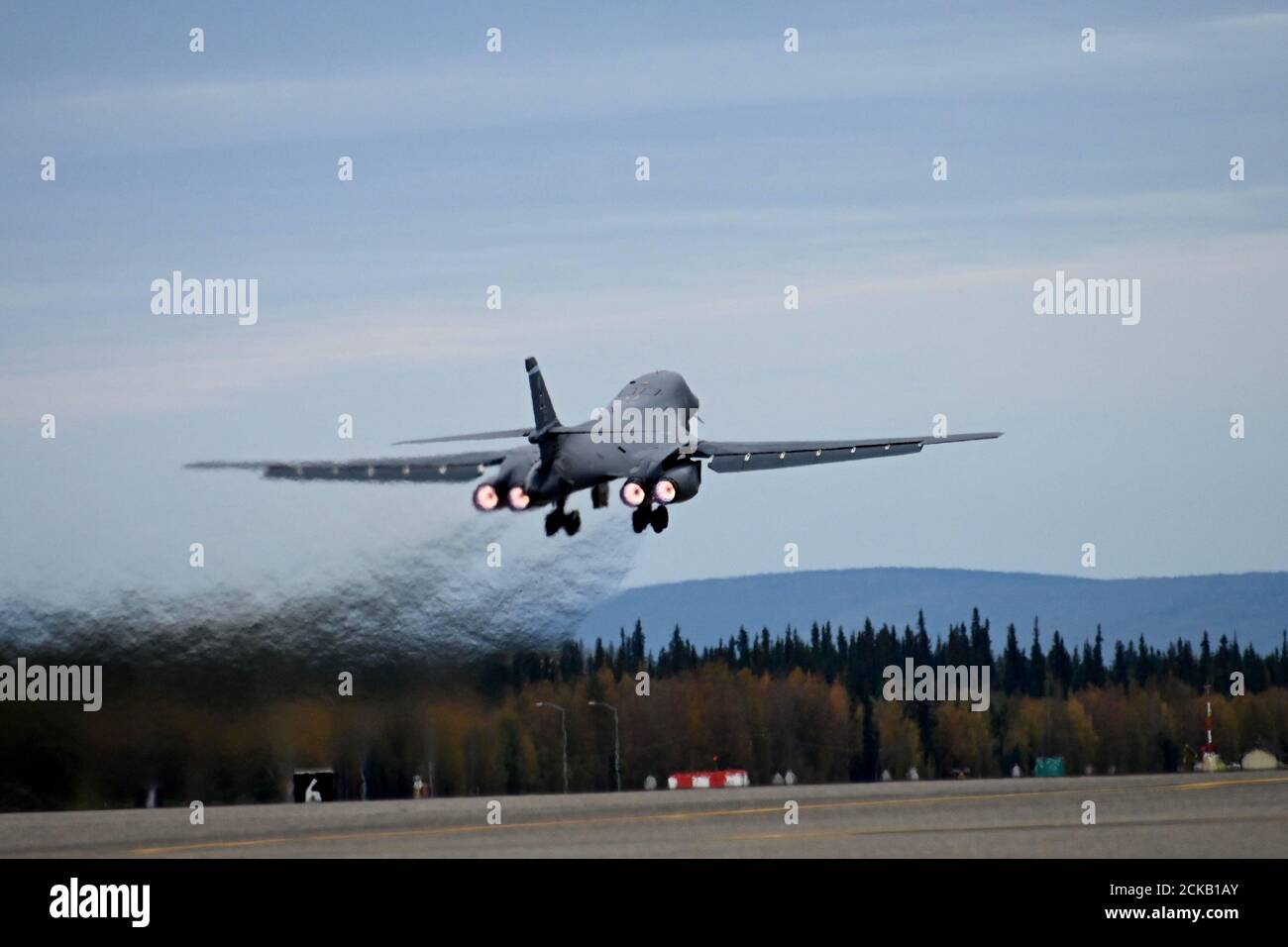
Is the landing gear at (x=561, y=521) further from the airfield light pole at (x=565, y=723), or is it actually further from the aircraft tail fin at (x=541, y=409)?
the airfield light pole at (x=565, y=723)

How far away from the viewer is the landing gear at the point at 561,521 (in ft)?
209

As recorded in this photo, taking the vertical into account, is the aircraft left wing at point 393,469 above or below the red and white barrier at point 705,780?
above

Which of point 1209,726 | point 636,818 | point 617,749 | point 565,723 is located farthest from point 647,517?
point 1209,726

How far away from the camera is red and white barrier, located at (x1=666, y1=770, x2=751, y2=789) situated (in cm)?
8788

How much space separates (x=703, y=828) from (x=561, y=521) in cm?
1053

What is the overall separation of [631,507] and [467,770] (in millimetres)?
12613

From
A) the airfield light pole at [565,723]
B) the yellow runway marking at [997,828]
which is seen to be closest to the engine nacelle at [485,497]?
the yellow runway marking at [997,828]

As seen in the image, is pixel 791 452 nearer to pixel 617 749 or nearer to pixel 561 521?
pixel 561 521

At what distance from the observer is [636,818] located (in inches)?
2472

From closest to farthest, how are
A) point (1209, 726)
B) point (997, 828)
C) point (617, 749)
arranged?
point (997, 828) → point (617, 749) → point (1209, 726)

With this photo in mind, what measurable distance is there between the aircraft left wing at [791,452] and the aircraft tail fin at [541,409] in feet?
14.2

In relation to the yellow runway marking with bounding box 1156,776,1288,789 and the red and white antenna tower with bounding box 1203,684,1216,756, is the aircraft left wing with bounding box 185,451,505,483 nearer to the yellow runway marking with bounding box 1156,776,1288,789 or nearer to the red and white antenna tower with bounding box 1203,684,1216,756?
the yellow runway marking with bounding box 1156,776,1288,789
